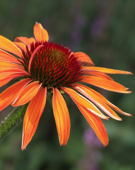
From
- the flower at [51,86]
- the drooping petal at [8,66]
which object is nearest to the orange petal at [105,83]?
the flower at [51,86]

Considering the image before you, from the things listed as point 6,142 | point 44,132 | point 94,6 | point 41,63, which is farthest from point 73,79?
point 94,6

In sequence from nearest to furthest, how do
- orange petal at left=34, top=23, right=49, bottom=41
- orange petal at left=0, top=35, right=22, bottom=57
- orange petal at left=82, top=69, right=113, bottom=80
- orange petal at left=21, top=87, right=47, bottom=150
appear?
1. orange petal at left=21, top=87, right=47, bottom=150
2. orange petal at left=0, top=35, right=22, bottom=57
3. orange petal at left=82, top=69, right=113, bottom=80
4. orange petal at left=34, top=23, right=49, bottom=41

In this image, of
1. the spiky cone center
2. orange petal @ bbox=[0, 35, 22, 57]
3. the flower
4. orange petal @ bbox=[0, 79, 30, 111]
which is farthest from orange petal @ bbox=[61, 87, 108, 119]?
orange petal @ bbox=[0, 35, 22, 57]

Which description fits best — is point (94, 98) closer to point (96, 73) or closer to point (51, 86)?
point (51, 86)

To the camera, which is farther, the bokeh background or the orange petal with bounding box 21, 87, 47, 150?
the bokeh background

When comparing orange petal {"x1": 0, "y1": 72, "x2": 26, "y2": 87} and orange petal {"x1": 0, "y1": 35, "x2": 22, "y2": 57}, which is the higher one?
orange petal {"x1": 0, "y1": 35, "x2": 22, "y2": 57}

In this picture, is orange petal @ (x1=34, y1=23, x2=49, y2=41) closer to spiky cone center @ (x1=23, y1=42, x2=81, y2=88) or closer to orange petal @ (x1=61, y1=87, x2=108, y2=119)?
spiky cone center @ (x1=23, y1=42, x2=81, y2=88)

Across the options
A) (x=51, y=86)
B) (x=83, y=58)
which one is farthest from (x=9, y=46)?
(x=83, y=58)
